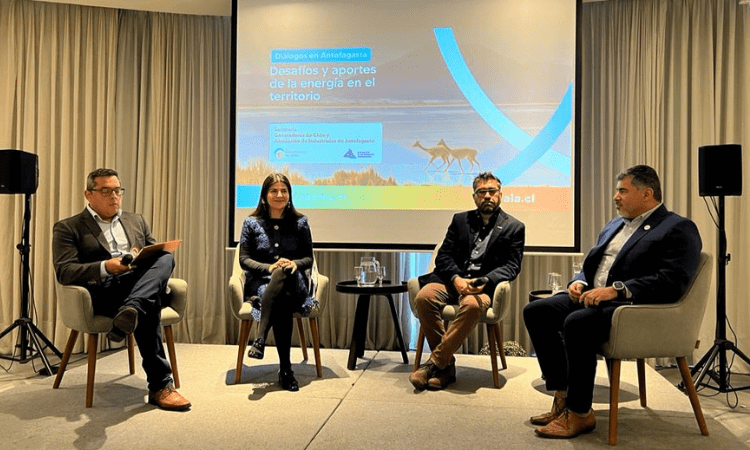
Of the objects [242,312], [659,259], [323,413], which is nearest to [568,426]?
[659,259]

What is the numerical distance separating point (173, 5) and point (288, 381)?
3.10 metres

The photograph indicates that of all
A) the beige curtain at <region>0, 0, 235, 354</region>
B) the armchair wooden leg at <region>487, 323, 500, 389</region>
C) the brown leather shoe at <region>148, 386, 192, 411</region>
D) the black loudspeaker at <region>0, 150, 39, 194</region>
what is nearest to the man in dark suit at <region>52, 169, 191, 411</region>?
the brown leather shoe at <region>148, 386, 192, 411</region>

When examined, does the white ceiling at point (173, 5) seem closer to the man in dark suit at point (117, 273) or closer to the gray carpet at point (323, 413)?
the man in dark suit at point (117, 273)

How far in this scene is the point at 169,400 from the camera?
3127mm

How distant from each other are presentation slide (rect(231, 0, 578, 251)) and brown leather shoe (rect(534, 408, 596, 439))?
1.78m

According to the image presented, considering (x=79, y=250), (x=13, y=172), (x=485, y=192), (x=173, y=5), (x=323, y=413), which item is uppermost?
(x=173, y=5)

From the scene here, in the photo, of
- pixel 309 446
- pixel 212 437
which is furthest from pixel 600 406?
pixel 212 437

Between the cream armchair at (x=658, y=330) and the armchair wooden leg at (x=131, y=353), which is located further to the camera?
the armchair wooden leg at (x=131, y=353)

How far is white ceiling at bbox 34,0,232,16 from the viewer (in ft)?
15.6

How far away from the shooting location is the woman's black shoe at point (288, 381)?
351cm

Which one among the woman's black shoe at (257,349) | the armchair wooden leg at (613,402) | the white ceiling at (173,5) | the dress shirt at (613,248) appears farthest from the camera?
the white ceiling at (173,5)

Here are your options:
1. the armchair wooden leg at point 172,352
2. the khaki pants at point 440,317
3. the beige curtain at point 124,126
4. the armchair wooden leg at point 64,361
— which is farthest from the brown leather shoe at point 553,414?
the beige curtain at point 124,126

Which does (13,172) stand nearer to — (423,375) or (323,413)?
(323,413)

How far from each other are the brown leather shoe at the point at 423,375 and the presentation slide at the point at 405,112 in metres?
1.16
